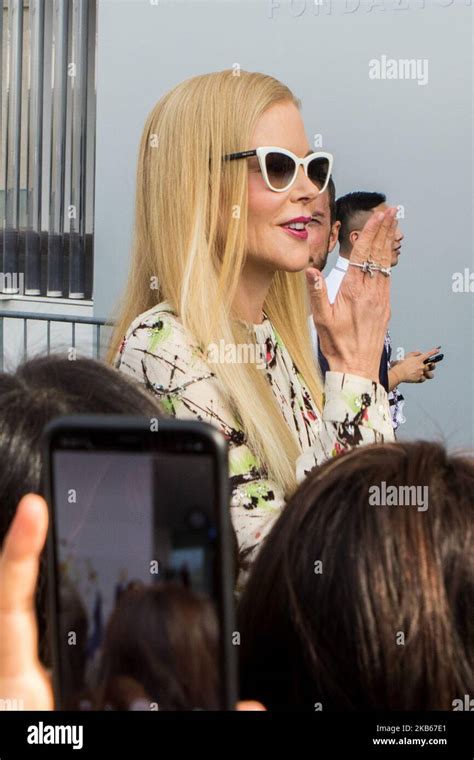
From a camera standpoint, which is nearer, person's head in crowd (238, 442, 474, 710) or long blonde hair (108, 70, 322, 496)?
person's head in crowd (238, 442, 474, 710)

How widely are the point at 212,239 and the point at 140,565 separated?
1283 millimetres

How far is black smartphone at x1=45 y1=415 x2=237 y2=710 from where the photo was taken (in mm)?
691

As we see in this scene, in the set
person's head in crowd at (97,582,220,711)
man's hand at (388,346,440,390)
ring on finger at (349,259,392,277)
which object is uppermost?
ring on finger at (349,259,392,277)

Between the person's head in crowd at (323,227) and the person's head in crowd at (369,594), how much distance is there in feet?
4.21

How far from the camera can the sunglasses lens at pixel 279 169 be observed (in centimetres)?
203

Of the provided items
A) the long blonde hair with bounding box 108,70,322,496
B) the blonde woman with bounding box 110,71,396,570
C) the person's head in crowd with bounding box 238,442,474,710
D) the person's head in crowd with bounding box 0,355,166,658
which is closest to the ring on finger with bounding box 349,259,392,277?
the blonde woman with bounding box 110,71,396,570

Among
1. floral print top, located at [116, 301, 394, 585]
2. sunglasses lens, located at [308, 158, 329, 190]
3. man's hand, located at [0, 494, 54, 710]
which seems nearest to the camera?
man's hand, located at [0, 494, 54, 710]

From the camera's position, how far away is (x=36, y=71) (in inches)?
91.9

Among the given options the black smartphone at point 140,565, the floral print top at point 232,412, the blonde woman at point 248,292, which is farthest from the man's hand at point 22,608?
the blonde woman at point 248,292

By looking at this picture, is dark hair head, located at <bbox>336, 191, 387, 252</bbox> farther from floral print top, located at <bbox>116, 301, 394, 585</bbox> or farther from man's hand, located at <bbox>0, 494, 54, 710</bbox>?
man's hand, located at <bbox>0, 494, 54, 710</bbox>

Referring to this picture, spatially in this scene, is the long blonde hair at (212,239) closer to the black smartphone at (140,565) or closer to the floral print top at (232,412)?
the floral print top at (232,412)

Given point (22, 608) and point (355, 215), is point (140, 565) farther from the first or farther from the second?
point (355, 215)

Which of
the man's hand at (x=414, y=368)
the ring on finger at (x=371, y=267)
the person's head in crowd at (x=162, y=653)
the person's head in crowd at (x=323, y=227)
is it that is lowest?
the person's head in crowd at (x=162, y=653)

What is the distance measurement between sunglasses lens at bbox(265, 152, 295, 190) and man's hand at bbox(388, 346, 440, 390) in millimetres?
391
